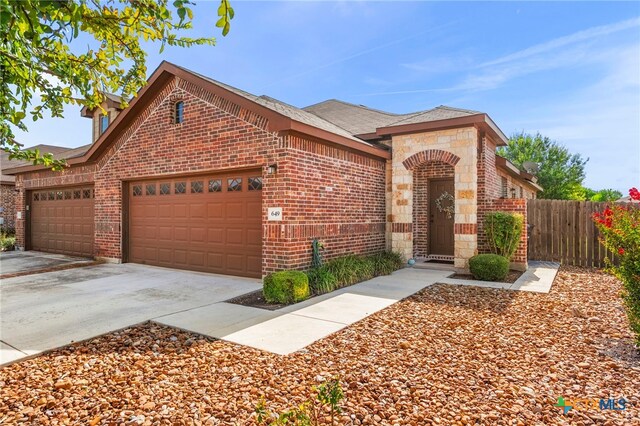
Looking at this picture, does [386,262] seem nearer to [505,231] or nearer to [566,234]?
[505,231]

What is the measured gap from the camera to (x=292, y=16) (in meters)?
8.18

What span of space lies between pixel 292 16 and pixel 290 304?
255 inches

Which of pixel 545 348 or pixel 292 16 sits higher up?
pixel 292 16

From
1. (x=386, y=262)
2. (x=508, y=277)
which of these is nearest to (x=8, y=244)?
(x=386, y=262)

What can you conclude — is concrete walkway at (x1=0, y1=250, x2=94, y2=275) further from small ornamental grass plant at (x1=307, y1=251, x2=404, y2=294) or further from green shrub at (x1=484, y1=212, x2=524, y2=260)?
green shrub at (x1=484, y1=212, x2=524, y2=260)

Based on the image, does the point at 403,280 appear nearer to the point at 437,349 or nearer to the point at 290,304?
the point at 290,304

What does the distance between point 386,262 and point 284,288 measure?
3984 millimetres

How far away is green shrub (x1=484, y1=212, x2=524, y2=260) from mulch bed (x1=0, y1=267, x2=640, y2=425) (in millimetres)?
3800

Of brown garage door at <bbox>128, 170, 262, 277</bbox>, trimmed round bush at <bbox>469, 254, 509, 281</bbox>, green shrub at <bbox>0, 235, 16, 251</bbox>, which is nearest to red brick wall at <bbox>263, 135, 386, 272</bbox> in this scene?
brown garage door at <bbox>128, 170, 262, 277</bbox>

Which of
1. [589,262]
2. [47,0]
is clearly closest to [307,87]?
[589,262]

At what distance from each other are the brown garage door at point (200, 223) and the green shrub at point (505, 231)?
5.85m

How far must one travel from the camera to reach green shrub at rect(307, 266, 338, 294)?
22.6ft

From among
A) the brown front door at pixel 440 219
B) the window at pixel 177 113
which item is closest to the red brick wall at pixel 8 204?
the window at pixel 177 113

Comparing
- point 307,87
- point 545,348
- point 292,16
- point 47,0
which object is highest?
point 307,87
